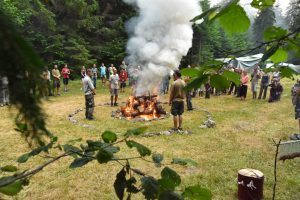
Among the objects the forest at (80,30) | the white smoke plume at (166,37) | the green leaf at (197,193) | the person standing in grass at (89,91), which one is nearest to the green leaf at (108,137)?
the green leaf at (197,193)

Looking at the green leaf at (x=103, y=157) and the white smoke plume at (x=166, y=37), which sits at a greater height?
→ the white smoke plume at (x=166, y=37)

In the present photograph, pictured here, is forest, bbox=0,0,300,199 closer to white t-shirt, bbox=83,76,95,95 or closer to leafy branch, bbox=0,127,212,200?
leafy branch, bbox=0,127,212,200

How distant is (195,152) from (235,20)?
6.78 metres

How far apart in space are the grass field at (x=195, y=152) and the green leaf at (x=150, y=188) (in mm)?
932

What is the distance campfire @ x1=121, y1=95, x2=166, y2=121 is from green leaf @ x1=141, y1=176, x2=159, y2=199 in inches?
408

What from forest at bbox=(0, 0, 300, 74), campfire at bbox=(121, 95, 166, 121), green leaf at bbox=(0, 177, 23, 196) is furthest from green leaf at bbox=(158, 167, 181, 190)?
forest at bbox=(0, 0, 300, 74)

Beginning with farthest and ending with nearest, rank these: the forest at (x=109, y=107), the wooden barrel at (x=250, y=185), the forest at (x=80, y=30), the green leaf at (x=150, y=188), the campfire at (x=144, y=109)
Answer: the forest at (x=80, y=30) → the campfire at (x=144, y=109) → the wooden barrel at (x=250, y=185) → the green leaf at (x=150, y=188) → the forest at (x=109, y=107)

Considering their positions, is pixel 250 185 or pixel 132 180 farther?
pixel 250 185

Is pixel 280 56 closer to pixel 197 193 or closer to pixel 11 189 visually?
pixel 197 193

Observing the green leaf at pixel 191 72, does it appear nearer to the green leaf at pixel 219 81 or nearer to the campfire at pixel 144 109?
the green leaf at pixel 219 81

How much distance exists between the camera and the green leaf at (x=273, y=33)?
5.35 ft

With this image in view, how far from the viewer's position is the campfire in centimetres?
1241

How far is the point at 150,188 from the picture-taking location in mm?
1420

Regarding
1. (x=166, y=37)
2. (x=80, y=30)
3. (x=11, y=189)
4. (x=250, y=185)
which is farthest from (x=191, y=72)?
(x=80, y=30)
